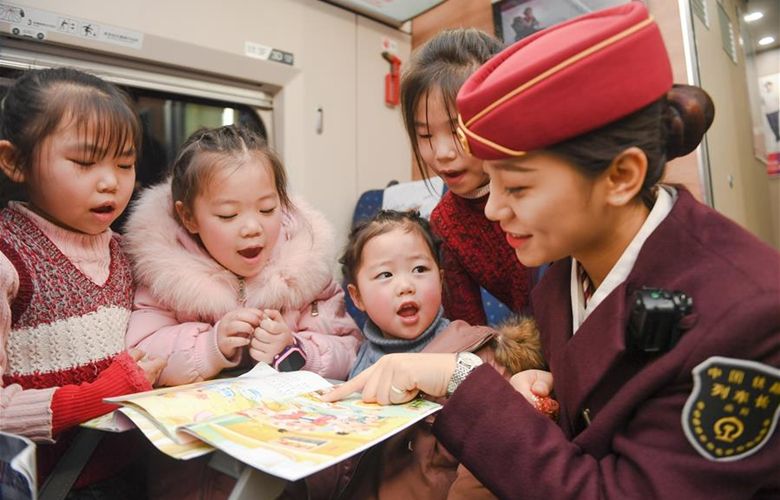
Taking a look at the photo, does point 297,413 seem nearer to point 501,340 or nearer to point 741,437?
point 501,340

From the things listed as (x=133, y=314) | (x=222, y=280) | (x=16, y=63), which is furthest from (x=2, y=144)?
(x=16, y=63)

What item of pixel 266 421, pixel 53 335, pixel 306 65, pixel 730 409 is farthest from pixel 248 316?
pixel 306 65

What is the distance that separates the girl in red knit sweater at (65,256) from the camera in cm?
111

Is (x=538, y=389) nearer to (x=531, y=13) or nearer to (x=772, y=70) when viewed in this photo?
(x=772, y=70)

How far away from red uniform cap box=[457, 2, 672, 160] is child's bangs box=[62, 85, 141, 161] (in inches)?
34.7

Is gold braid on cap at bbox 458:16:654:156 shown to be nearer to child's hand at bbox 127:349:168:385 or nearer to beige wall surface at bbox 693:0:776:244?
child's hand at bbox 127:349:168:385

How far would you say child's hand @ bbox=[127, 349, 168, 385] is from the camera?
A: 123 cm

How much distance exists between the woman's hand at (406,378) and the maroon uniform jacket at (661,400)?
3.3 inches

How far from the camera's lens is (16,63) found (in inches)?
71.9

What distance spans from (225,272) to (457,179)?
0.72 m

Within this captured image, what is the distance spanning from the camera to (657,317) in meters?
0.74

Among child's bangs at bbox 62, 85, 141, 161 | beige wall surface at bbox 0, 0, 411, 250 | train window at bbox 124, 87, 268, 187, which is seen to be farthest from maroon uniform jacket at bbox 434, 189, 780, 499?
beige wall surface at bbox 0, 0, 411, 250

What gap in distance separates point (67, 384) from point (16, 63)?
1.29 metres

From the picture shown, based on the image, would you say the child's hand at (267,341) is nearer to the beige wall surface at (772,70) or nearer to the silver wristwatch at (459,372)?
the silver wristwatch at (459,372)
